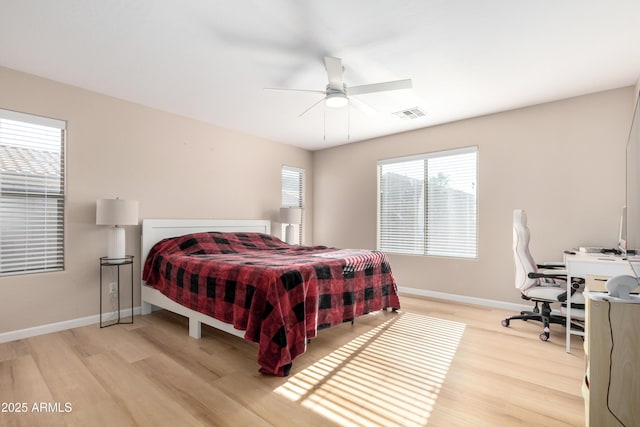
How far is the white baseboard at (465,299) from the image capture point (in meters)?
3.78

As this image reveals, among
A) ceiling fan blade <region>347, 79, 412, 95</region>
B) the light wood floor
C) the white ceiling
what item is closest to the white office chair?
the light wood floor

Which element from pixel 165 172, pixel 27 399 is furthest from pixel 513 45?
pixel 27 399

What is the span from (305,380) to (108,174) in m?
2.99

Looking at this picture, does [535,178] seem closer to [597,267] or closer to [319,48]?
[597,267]

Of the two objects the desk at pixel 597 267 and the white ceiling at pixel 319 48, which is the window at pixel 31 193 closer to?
the white ceiling at pixel 319 48

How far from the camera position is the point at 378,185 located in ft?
16.9

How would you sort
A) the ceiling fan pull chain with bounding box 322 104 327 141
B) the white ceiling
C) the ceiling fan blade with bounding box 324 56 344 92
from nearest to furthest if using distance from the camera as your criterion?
the white ceiling, the ceiling fan blade with bounding box 324 56 344 92, the ceiling fan pull chain with bounding box 322 104 327 141

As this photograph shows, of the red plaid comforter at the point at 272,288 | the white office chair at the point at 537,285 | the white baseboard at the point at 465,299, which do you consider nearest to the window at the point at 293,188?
the red plaid comforter at the point at 272,288

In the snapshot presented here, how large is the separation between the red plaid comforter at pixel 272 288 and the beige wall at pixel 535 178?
1276 millimetres

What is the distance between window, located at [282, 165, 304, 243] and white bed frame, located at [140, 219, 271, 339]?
0.82 metres

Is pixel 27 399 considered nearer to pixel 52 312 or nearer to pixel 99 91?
pixel 52 312

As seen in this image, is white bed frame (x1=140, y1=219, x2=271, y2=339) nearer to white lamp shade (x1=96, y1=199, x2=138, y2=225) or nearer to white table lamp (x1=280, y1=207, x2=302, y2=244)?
white table lamp (x1=280, y1=207, x2=302, y2=244)

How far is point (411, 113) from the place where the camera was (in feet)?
13.0

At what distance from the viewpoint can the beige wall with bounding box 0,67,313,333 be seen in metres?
2.97
